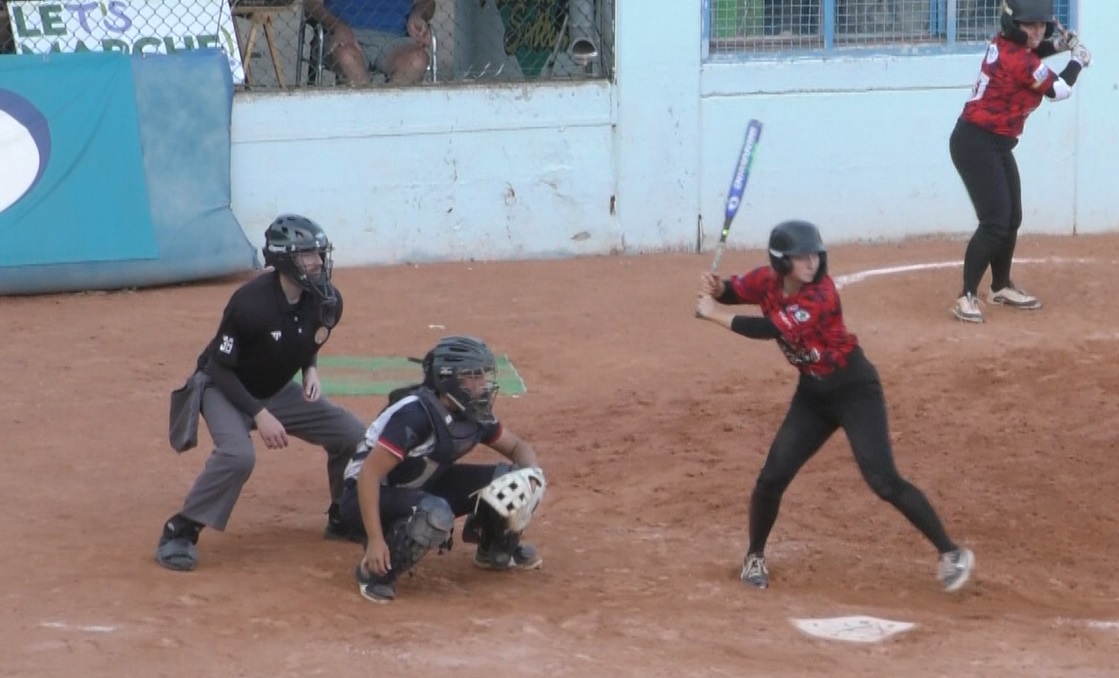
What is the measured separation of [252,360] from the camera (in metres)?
6.48

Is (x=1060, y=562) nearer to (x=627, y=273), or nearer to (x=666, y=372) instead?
(x=666, y=372)

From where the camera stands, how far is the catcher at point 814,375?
607cm

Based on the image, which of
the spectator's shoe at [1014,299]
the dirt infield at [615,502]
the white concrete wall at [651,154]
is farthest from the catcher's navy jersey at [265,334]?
the white concrete wall at [651,154]

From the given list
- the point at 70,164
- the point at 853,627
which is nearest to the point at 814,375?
the point at 853,627

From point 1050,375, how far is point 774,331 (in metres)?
3.51

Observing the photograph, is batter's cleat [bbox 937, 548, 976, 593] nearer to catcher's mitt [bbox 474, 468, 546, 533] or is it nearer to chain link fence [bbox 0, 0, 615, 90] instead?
catcher's mitt [bbox 474, 468, 546, 533]

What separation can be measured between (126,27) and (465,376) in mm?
7084

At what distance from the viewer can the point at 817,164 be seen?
12.9m

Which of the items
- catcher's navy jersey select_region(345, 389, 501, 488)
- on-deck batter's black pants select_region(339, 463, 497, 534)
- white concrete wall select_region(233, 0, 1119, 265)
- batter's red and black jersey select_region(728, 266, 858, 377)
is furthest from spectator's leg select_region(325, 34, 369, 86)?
batter's red and black jersey select_region(728, 266, 858, 377)

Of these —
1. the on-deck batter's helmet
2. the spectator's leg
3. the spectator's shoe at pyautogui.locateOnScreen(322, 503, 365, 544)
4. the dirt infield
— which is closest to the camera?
Result: the dirt infield

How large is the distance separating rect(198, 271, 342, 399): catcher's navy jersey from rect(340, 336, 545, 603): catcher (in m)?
0.48

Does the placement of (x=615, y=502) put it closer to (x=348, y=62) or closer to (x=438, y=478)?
(x=438, y=478)

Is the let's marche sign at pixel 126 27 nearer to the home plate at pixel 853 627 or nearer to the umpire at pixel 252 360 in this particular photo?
the umpire at pixel 252 360

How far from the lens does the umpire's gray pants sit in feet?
20.8
